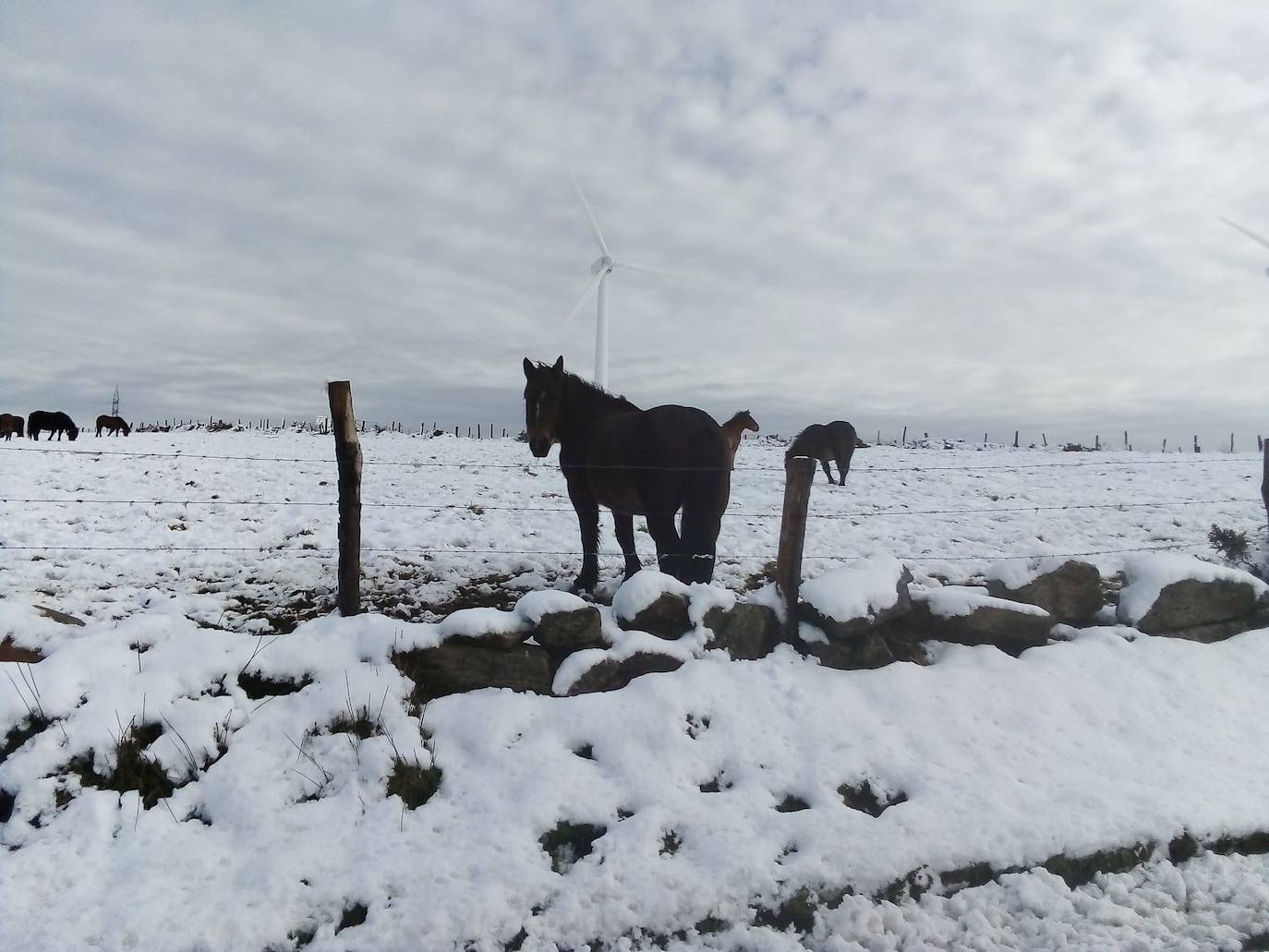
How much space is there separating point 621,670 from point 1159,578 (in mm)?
4403

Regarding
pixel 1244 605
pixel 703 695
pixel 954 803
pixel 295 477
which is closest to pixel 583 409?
pixel 703 695

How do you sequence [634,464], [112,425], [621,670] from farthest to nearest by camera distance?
[112,425]
[634,464]
[621,670]

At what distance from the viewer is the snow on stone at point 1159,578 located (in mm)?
5445

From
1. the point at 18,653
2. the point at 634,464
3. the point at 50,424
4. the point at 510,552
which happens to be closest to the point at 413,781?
the point at 18,653

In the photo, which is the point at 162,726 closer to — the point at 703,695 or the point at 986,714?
the point at 703,695

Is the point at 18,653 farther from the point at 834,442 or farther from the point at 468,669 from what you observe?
the point at 834,442

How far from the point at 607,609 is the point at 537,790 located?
1.72m

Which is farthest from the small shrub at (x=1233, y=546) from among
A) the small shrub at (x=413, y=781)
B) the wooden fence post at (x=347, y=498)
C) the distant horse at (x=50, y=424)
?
the distant horse at (x=50, y=424)

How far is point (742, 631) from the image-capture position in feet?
15.7

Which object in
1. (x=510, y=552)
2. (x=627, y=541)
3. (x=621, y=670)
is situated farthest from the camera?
(x=510, y=552)

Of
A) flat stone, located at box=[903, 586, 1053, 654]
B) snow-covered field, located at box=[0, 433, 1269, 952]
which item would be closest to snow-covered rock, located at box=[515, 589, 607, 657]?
snow-covered field, located at box=[0, 433, 1269, 952]

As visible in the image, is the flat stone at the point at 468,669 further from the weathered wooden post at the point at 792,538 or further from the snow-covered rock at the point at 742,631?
the weathered wooden post at the point at 792,538

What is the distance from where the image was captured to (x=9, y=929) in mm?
2680

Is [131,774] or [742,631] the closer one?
[131,774]
